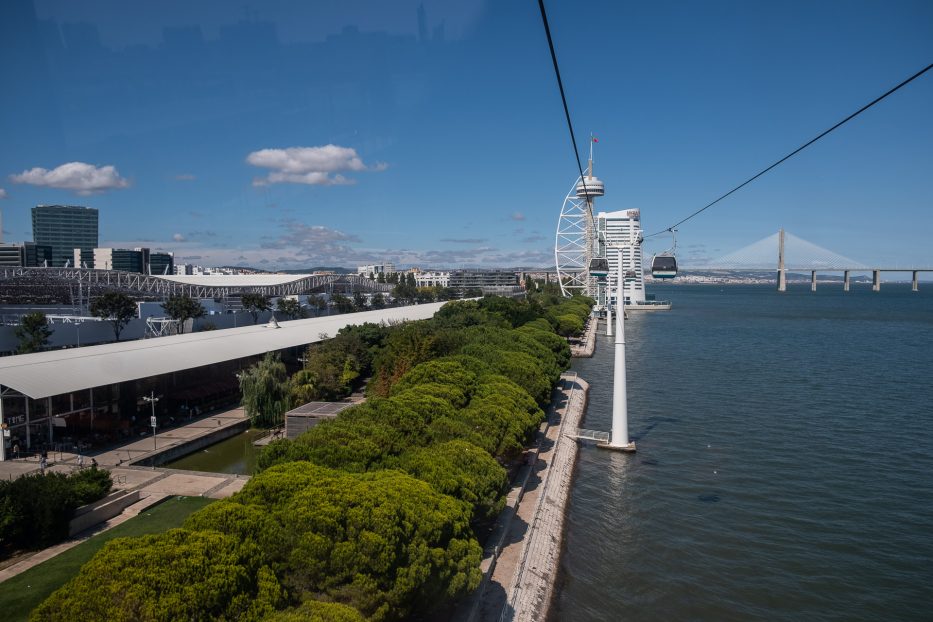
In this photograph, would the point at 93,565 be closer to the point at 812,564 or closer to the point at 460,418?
the point at 460,418

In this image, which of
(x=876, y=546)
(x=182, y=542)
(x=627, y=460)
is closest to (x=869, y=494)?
(x=876, y=546)

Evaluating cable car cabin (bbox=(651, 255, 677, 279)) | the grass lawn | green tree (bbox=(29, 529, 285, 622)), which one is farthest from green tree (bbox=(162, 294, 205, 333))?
green tree (bbox=(29, 529, 285, 622))

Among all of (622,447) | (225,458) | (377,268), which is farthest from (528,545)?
(377,268)

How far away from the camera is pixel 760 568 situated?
32.5 ft

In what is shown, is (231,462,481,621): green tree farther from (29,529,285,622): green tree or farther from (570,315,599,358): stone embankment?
(570,315,599,358): stone embankment

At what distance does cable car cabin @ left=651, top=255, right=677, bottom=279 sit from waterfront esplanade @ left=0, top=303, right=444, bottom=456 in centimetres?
1483

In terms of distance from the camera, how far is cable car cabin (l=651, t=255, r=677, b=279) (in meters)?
14.7

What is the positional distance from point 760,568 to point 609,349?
3119cm

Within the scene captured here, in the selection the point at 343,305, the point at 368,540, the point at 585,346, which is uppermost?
the point at 368,540

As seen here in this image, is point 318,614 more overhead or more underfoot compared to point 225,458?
more overhead

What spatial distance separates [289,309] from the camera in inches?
1662

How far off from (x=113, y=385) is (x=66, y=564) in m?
9.54

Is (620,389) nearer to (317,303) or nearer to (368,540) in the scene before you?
(368,540)

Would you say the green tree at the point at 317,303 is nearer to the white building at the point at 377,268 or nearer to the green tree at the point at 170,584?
the green tree at the point at 170,584
